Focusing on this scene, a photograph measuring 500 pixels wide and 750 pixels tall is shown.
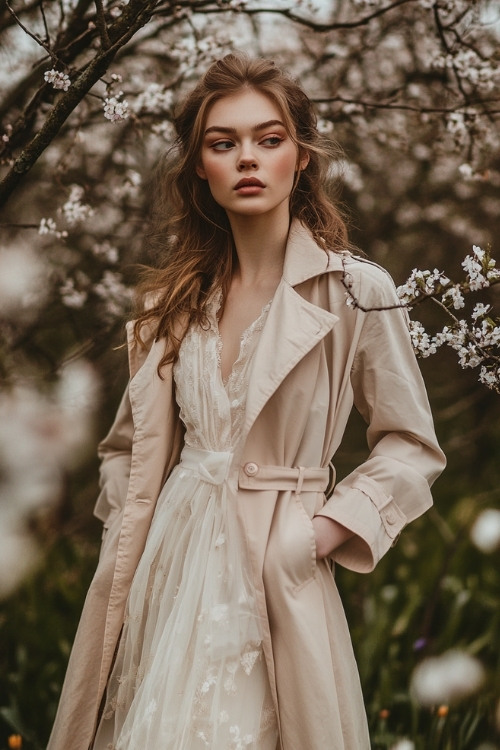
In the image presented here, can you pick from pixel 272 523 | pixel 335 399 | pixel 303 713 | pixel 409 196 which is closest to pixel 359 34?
pixel 409 196

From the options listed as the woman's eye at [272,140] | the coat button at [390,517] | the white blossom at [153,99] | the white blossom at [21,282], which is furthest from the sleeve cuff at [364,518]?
the white blossom at [21,282]

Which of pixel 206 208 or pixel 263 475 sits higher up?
pixel 206 208

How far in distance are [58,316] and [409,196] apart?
2.24m

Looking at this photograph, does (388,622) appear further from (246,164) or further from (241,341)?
(246,164)

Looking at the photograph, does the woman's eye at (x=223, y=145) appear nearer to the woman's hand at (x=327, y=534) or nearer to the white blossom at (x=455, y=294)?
the white blossom at (x=455, y=294)

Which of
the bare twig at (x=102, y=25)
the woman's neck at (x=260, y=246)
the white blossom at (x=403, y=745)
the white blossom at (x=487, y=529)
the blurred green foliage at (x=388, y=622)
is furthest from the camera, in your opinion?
the white blossom at (x=487, y=529)

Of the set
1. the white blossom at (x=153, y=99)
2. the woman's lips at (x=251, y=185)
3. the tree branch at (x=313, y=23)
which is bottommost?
the woman's lips at (x=251, y=185)

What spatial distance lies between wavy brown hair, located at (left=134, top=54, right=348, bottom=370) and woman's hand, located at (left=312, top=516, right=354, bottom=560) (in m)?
0.57

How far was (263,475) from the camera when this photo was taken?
204 centimetres

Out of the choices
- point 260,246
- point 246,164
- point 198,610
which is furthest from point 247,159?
point 198,610

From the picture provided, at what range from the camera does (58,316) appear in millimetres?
3955

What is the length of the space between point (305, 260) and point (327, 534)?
2.09 feet

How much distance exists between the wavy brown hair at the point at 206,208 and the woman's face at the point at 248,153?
3 cm

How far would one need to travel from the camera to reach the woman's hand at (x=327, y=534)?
2.00 meters
